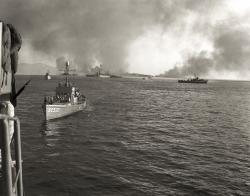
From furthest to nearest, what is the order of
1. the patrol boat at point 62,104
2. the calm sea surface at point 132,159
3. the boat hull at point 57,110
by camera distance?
the patrol boat at point 62,104, the boat hull at point 57,110, the calm sea surface at point 132,159

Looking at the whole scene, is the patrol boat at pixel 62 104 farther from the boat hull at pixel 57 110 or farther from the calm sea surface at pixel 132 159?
the calm sea surface at pixel 132 159

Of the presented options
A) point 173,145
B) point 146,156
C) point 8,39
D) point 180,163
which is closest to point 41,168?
point 146,156

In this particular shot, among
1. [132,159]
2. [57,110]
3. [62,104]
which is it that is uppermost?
[62,104]

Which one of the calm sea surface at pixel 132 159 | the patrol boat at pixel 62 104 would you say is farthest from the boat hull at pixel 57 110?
the calm sea surface at pixel 132 159

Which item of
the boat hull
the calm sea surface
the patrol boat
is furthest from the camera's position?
the patrol boat

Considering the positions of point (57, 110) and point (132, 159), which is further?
point (57, 110)

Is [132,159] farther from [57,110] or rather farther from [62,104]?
[62,104]

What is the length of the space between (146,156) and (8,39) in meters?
24.4

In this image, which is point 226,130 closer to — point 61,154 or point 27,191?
point 61,154

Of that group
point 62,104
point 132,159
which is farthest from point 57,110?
point 132,159

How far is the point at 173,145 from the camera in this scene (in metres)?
33.7

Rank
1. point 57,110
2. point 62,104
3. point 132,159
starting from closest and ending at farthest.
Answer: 1. point 132,159
2. point 57,110
3. point 62,104

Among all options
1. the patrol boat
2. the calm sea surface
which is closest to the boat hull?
the patrol boat

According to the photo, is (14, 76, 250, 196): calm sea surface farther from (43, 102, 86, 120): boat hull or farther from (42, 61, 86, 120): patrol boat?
(42, 61, 86, 120): patrol boat
